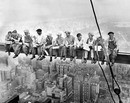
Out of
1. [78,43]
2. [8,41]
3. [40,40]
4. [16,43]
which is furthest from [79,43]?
[8,41]

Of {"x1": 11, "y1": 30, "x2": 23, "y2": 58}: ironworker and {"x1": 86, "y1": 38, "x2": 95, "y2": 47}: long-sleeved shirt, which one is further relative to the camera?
{"x1": 11, "y1": 30, "x2": 23, "y2": 58}: ironworker

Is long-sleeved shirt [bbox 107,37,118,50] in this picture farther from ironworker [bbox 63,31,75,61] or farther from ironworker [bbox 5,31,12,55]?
ironworker [bbox 5,31,12,55]

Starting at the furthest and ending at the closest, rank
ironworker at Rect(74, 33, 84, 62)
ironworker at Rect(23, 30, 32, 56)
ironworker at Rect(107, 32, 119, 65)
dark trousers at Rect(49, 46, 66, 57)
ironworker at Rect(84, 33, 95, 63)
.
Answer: ironworker at Rect(23, 30, 32, 56), dark trousers at Rect(49, 46, 66, 57), ironworker at Rect(74, 33, 84, 62), ironworker at Rect(84, 33, 95, 63), ironworker at Rect(107, 32, 119, 65)

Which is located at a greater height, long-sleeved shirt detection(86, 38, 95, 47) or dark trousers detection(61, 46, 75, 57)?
long-sleeved shirt detection(86, 38, 95, 47)

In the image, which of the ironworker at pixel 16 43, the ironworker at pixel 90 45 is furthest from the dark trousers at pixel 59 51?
the ironworker at pixel 16 43

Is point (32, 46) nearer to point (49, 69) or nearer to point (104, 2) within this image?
point (49, 69)

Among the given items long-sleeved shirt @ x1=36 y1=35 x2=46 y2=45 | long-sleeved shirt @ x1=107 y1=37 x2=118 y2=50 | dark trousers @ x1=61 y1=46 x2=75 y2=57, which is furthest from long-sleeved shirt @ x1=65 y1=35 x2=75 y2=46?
long-sleeved shirt @ x1=107 y1=37 x2=118 y2=50

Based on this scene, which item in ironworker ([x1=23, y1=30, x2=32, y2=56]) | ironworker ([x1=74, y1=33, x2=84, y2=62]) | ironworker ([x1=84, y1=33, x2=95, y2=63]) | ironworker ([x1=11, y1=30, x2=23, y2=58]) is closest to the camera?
ironworker ([x1=84, y1=33, x2=95, y2=63])

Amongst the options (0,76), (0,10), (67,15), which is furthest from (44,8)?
(0,76)

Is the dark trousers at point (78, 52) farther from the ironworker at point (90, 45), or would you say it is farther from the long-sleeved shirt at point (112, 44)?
the long-sleeved shirt at point (112, 44)
